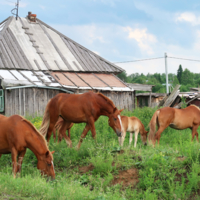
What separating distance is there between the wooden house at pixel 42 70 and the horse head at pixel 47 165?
10443 mm

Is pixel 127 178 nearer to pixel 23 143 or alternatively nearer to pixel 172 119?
pixel 23 143

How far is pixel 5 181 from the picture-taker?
5156 millimetres

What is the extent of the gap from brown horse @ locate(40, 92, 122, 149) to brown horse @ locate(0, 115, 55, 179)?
7.03 feet

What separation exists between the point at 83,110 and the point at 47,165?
9.25 feet

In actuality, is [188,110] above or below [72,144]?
above

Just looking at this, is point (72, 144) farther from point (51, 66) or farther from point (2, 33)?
point (2, 33)

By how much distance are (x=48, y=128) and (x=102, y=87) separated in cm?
1052

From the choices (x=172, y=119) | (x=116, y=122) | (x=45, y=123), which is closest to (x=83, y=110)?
(x=116, y=122)

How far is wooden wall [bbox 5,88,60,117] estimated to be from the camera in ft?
54.2

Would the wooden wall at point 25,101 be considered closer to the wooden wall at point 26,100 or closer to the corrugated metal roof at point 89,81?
the wooden wall at point 26,100

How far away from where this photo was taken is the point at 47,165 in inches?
257

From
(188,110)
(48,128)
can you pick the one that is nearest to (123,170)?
(48,128)

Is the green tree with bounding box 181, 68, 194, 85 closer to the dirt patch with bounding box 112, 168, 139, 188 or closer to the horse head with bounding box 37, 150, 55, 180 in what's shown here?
the dirt patch with bounding box 112, 168, 139, 188

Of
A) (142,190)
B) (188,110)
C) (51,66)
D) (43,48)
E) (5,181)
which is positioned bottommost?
(142,190)
